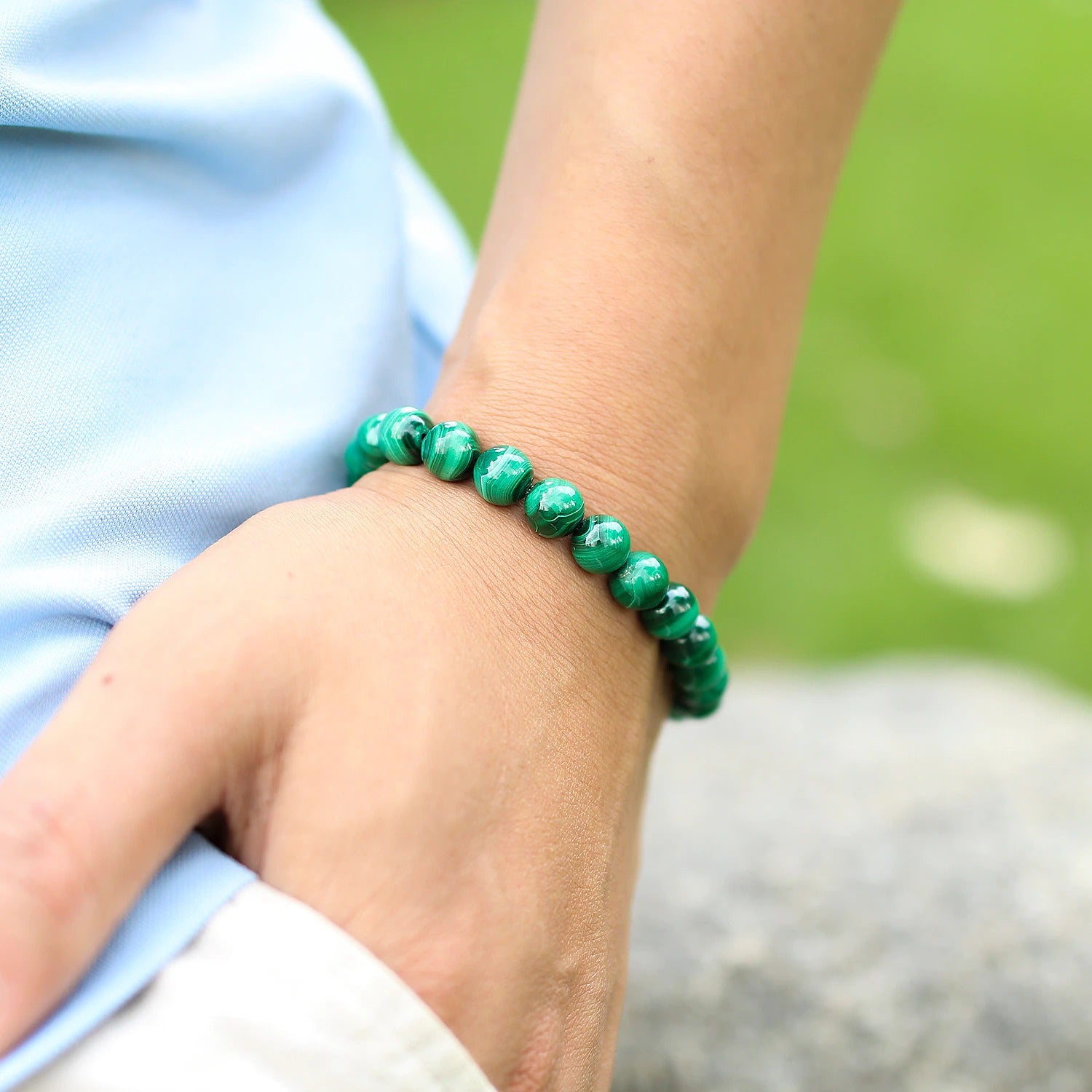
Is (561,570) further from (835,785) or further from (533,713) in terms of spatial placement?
(835,785)

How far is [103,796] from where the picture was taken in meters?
0.70

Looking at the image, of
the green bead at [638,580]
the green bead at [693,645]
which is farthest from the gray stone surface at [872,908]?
the green bead at [638,580]

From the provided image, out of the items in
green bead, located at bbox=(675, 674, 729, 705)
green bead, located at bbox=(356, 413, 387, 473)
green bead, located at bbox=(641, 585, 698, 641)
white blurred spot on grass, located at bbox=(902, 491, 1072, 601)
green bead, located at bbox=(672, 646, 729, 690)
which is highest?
green bead, located at bbox=(356, 413, 387, 473)

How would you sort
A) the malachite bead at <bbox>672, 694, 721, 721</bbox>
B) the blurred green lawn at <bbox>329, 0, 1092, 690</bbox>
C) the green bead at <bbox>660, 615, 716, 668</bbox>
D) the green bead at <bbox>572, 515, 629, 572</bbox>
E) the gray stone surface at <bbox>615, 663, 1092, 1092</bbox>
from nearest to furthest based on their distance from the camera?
the green bead at <bbox>572, 515, 629, 572</bbox> → the green bead at <bbox>660, 615, 716, 668</bbox> → the malachite bead at <bbox>672, 694, 721, 721</bbox> → the gray stone surface at <bbox>615, 663, 1092, 1092</bbox> → the blurred green lawn at <bbox>329, 0, 1092, 690</bbox>

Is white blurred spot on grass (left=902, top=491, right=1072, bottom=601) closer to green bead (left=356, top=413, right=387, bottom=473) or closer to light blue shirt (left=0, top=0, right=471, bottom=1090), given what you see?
light blue shirt (left=0, top=0, right=471, bottom=1090)

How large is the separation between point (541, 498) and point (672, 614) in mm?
176

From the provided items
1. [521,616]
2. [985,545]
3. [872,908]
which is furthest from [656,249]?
[985,545]

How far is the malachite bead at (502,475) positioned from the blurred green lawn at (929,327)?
2.25m

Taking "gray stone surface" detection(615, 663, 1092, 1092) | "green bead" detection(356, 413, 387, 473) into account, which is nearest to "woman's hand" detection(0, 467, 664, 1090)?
"green bead" detection(356, 413, 387, 473)

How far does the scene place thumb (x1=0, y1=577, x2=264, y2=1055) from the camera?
67 cm

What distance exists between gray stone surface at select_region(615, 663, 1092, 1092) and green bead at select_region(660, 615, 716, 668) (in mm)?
798

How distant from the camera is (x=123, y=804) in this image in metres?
0.70

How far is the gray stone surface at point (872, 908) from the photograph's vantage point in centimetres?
157

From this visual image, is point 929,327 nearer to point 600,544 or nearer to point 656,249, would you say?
point 656,249
